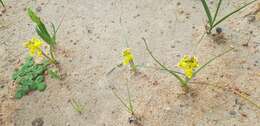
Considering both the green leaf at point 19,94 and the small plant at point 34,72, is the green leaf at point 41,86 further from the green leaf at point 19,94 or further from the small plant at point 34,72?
the green leaf at point 19,94

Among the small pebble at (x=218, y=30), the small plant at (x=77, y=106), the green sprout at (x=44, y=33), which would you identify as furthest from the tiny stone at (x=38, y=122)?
the small pebble at (x=218, y=30)

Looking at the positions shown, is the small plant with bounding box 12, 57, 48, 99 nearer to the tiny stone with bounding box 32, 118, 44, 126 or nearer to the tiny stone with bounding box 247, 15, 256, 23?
the tiny stone with bounding box 32, 118, 44, 126

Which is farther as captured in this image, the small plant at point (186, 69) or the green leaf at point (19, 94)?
the green leaf at point (19, 94)

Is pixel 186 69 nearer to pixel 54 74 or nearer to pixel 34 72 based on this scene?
pixel 54 74

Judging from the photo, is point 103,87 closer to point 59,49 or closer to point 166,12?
point 59,49

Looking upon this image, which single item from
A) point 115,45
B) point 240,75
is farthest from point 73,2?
point 240,75

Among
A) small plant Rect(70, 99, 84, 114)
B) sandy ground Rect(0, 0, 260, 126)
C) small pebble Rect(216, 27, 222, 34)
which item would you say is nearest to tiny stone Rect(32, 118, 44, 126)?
sandy ground Rect(0, 0, 260, 126)
